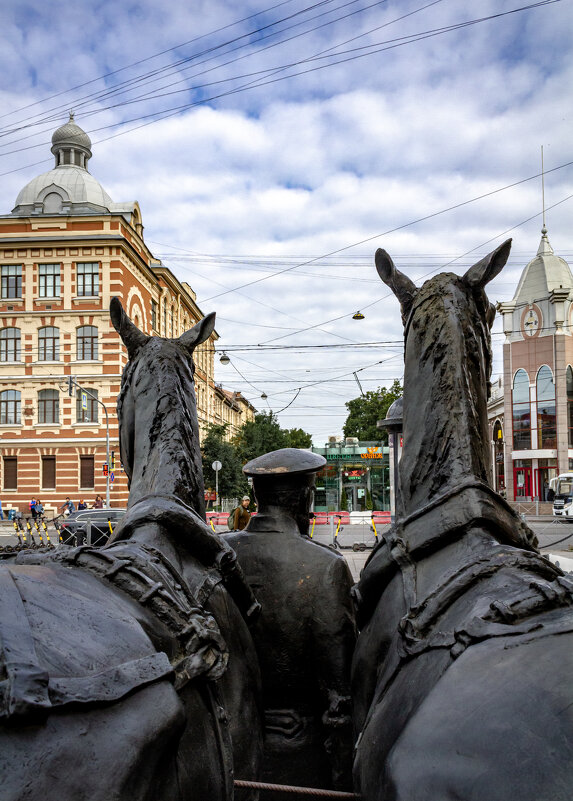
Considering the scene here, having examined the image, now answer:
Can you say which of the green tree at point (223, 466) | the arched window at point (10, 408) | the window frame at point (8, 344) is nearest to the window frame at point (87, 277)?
the window frame at point (8, 344)

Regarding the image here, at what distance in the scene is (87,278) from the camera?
33000mm

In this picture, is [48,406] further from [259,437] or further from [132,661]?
[132,661]

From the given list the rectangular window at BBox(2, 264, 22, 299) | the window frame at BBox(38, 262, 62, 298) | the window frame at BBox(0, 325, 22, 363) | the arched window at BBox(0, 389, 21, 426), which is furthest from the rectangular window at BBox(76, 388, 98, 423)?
the rectangular window at BBox(2, 264, 22, 299)

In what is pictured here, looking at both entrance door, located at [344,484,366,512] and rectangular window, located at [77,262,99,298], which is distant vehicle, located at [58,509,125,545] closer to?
entrance door, located at [344,484,366,512]

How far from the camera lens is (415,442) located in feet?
8.25

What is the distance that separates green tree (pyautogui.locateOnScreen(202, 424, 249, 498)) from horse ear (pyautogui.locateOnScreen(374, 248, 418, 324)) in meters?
29.5

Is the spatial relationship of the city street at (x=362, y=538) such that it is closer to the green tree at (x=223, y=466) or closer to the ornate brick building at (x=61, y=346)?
the ornate brick building at (x=61, y=346)

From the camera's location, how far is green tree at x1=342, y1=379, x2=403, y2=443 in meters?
40.9

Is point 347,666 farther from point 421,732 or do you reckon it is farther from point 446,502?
point 421,732

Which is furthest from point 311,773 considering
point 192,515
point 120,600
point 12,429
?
point 12,429

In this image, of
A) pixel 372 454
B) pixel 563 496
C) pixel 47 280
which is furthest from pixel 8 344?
pixel 563 496

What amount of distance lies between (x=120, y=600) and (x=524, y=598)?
1.05 meters

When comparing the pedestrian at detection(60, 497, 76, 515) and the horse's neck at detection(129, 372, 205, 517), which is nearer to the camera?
the horse's neck at detection(129, 372, 205, 517)

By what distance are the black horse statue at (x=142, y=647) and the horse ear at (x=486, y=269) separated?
54.2 inches
